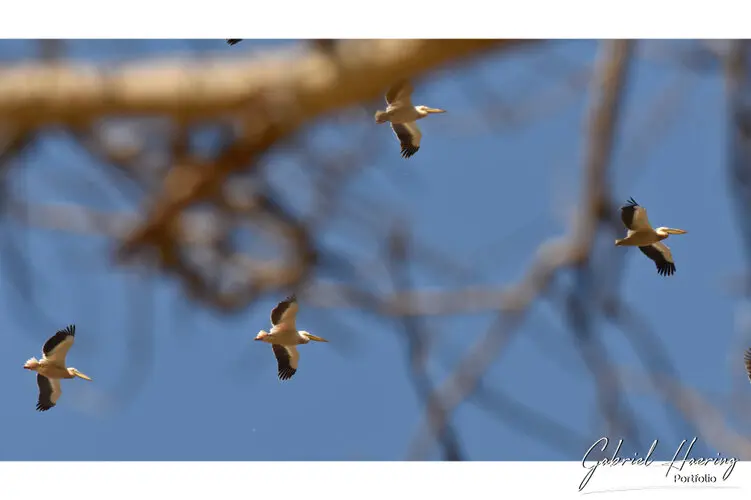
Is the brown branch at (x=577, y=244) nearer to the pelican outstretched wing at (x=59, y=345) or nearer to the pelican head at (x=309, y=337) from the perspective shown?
the pelican head at (x=309, y=337)

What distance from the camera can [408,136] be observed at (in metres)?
0.67

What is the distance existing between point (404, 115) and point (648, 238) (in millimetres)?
217

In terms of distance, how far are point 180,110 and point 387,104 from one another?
0.17 metres

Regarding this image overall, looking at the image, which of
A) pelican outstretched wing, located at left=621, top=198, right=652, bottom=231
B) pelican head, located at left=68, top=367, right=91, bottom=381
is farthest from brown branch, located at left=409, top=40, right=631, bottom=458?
pelican head, located at left=68, top=367, right=91, bottom=381

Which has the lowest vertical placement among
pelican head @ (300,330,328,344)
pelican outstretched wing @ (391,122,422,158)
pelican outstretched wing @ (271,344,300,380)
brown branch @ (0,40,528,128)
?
pelican outstretched wing @ (271,344,300,380)

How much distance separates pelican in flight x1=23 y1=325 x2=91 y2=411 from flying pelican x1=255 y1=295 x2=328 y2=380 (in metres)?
0.15

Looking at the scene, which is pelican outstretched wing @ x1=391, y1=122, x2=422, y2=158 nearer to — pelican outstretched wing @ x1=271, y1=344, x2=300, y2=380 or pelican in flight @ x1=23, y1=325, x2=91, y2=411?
pelican outstretched wing @ x1=271, y1=344, x2=300, y2=380

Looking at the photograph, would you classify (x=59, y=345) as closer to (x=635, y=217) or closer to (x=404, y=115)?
(x=404, y=115)

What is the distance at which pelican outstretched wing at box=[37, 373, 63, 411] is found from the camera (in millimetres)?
631

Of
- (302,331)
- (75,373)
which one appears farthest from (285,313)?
(75,373)

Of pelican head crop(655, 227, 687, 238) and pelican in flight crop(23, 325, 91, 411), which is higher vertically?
pelican head crop(655, 227, 687, 238)
